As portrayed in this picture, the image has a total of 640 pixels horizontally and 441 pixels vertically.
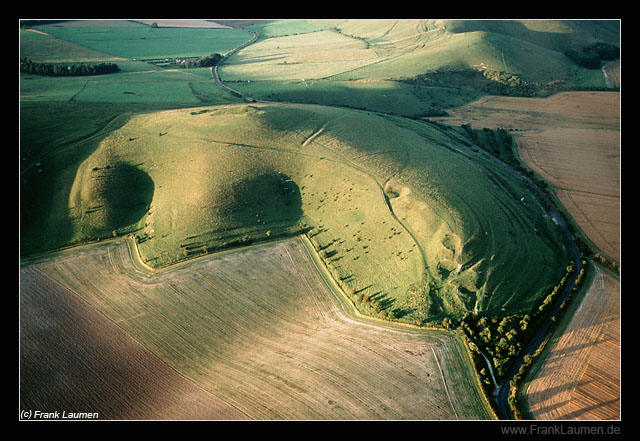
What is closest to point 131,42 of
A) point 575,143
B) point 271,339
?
point 271,339

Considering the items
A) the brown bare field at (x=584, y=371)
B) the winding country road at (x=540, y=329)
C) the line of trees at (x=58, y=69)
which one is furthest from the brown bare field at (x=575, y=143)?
the line of trees at (x=58, y=69)

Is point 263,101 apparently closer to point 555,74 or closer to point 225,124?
point 225,124

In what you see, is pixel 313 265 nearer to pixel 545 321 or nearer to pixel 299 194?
pixel 299 194

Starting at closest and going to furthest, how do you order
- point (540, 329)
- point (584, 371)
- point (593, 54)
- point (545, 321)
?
point (584, 371) < point (540, 329) < point (545, 321) < point (593, 54)

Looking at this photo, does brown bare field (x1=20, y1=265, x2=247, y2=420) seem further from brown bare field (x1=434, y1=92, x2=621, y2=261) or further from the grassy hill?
the grassy hill

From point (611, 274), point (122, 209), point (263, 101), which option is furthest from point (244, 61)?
point (611, 274)

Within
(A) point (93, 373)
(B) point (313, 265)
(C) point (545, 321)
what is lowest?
(A) point (93, 373)
